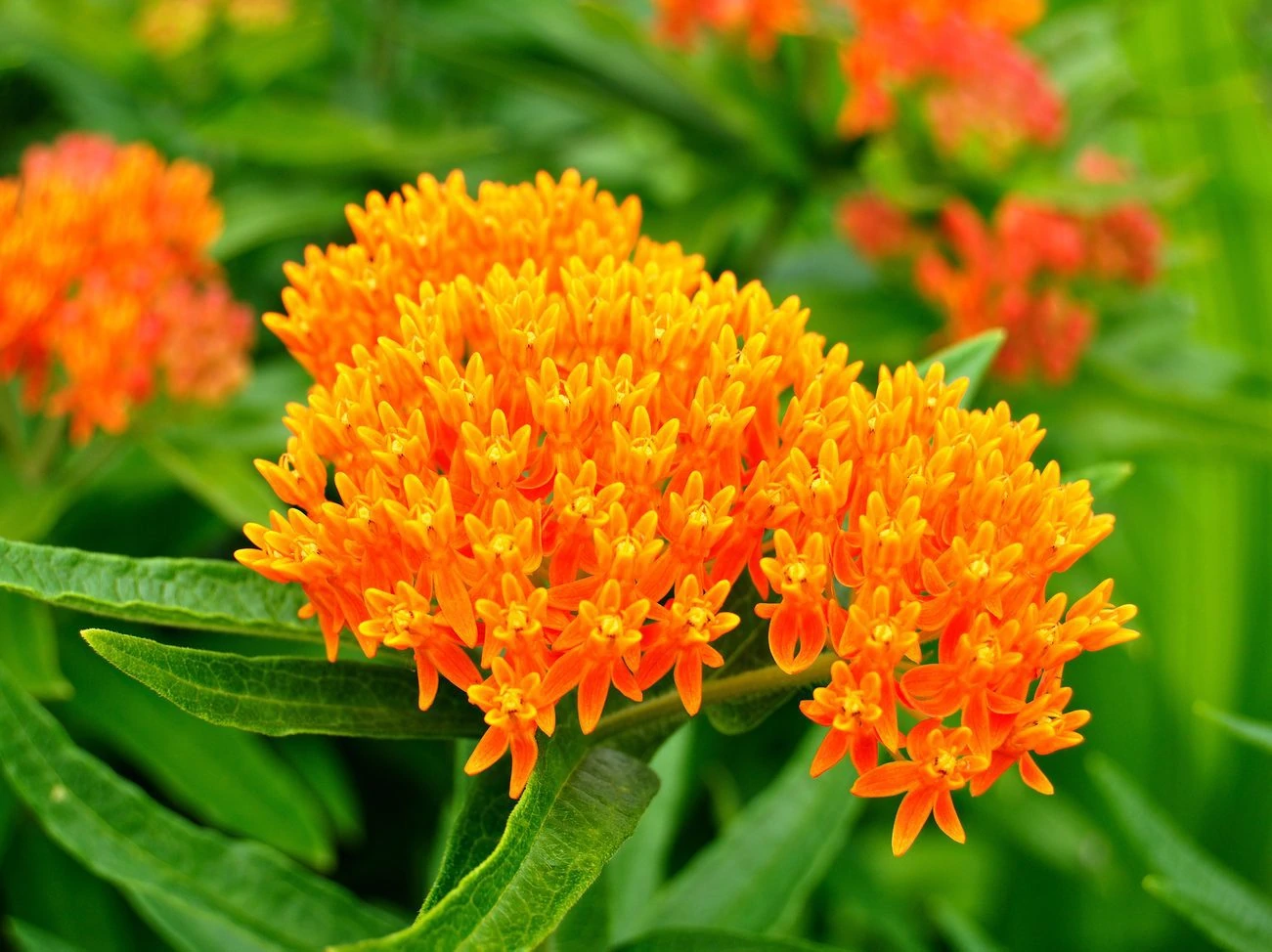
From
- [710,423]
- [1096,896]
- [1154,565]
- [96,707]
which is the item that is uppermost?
[1154,565]

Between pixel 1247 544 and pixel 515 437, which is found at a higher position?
pixel 1247 544

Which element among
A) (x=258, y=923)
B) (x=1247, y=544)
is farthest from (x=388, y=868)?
(x=1247, y=544)

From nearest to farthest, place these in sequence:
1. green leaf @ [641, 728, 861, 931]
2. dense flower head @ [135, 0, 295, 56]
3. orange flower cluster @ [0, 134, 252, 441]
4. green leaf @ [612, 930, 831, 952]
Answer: green leaf @ [612, 930, 831, 952] → green leaf @ [641, 728, 861, 931] → orange flower cluster @ [0, 134, 252, 441] → dense flower head @ [135, 0, 295, 56]

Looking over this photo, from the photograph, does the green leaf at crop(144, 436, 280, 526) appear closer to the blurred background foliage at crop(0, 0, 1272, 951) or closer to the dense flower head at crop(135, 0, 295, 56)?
the blurred background foliage at crop(0, 0, 1272, 951)

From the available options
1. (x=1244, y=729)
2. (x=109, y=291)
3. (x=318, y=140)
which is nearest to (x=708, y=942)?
(x=1244, y=729)

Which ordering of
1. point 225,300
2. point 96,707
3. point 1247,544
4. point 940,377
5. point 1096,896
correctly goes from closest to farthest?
1. point 940,377
2. point 96,707
3. point 225,300
4. point 1096,896
5. point 1247,544

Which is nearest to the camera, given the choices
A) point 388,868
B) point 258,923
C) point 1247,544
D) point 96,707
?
point 258,923

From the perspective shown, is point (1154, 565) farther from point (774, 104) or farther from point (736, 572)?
point (736, 572)

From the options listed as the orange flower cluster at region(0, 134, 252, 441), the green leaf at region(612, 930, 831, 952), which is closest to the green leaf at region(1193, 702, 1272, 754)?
the green leaf at region(612, 930, 831, 952)
